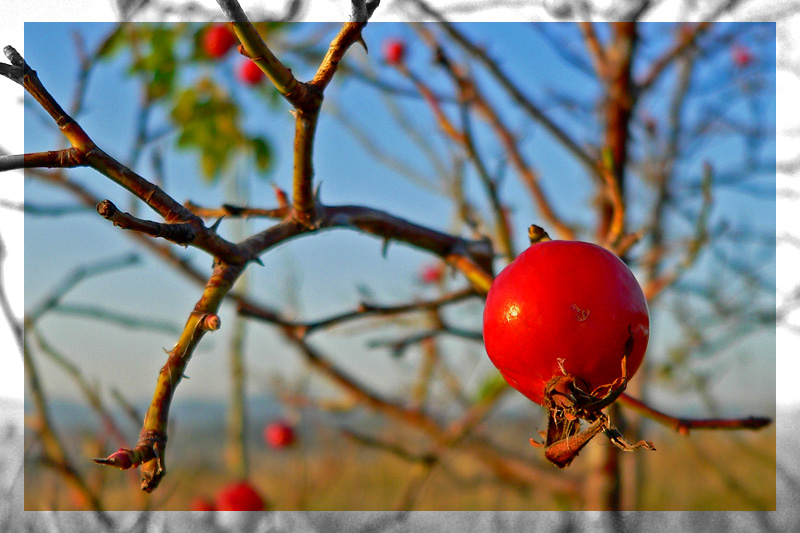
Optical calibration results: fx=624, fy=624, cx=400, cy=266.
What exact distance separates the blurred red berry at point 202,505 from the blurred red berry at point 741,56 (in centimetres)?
355

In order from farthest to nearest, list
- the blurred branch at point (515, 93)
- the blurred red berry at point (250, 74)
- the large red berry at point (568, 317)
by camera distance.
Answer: the blurred red berry at point (250, 74)
the blurred branch at point (515, 93)
the large red berry at point (568, 317)

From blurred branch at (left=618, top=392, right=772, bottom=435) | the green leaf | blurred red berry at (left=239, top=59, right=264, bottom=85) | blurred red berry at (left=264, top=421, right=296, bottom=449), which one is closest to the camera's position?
blurred branch at (left=618, top=392, right=772, bottom=435)

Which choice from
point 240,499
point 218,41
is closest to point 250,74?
point 218,41

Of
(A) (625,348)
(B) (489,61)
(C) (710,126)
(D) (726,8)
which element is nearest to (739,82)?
(C) (710,126)

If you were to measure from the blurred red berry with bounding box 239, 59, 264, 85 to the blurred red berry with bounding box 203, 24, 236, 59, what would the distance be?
217 mm

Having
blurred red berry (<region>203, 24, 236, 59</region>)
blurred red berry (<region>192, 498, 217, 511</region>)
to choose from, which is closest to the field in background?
blurred red berry (<region>192, 498, 217, 511</region>)

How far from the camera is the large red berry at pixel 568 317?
29.9 inches

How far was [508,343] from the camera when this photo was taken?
0.79 metres

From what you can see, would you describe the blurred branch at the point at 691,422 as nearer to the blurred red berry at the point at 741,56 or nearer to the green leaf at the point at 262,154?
the green leaf at the point at 262,154

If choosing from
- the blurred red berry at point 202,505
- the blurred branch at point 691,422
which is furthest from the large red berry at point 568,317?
the blurred red berry at point 202,505

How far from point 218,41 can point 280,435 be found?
262 cm

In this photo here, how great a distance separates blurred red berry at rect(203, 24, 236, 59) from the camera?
2871 mm

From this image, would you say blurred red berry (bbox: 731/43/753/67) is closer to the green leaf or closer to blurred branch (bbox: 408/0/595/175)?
blurred branch (bbox: 408/0/595/175)

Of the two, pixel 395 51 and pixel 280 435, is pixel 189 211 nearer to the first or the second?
pixel 395 51
